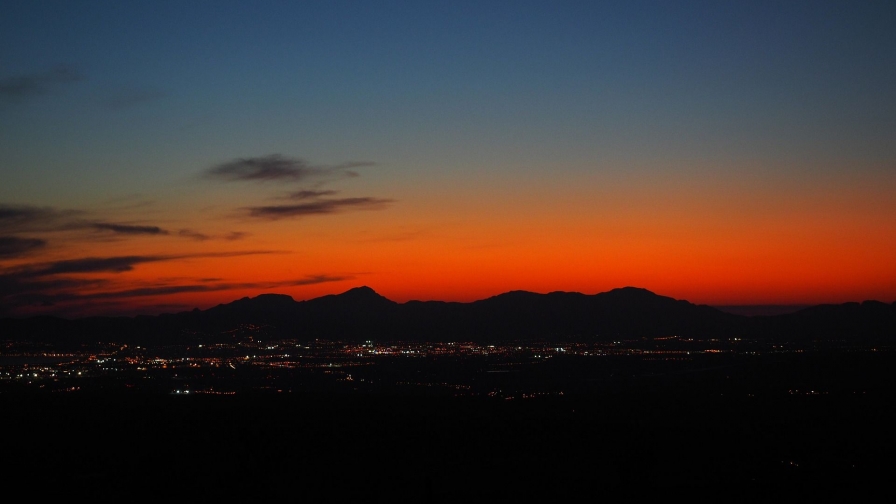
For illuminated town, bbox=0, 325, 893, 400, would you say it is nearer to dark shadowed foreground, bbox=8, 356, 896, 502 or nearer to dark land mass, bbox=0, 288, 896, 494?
dark land mass, bbox=0, 288, 896, 494

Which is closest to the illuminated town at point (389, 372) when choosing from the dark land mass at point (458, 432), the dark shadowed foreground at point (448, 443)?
the dark land mass at point (458, 432)

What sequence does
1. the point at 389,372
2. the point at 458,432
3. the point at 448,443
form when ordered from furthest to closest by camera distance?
1. the point at 389,372
2. the point at 458,432
3. the point at 448,443

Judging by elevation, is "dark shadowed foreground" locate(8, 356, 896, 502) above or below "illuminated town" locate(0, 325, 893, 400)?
below

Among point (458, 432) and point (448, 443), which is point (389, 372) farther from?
point (448, 443)

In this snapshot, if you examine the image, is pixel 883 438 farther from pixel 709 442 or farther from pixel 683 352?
pixel 683 352

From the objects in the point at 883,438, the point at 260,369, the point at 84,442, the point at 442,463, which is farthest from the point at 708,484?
the point at 260,369

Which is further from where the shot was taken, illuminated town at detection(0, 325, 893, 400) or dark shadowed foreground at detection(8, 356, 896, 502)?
illuminated town at detection(0, 325, 893, 400)

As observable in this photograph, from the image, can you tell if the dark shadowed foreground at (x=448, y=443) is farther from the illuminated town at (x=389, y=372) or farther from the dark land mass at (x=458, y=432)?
the illuminated town at (x=389, y=372)

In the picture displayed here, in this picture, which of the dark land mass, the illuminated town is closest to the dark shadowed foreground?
the dark land mass

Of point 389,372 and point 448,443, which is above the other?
point 389,372

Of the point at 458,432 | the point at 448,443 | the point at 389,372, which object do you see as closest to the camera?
the point at 448,443

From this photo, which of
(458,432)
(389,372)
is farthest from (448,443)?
(389,372)
